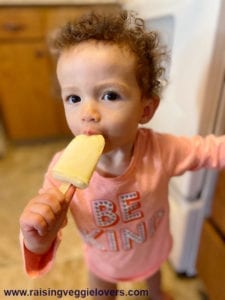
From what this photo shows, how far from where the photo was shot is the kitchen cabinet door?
4.47 ft

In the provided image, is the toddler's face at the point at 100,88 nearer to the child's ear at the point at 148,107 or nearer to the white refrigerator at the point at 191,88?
the child's ear at the point at 148,107

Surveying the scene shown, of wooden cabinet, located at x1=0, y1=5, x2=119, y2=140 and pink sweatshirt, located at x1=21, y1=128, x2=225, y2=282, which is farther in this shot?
wooden cabinet, located at x1=0, y1=5, x2=119, y2=140

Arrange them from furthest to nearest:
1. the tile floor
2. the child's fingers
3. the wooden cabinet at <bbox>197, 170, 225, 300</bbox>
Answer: the tile floor
the wooden cabinet at <bbox>197, 170, 225, 300</bbox>
the child's fingers

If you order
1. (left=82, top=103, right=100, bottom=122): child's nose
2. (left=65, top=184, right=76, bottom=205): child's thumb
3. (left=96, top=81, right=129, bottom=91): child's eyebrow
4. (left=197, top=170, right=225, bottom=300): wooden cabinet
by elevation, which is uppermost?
(left=96, top=81, right=129, bottom=91): child's eyebrow

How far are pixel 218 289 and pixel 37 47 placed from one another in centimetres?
119

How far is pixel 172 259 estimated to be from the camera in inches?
36.7

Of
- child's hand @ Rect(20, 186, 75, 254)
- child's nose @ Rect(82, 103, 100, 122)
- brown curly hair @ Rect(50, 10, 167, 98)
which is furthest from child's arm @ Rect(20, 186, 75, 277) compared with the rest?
brown curly hair @ Rect(50, 10, 167, 98)

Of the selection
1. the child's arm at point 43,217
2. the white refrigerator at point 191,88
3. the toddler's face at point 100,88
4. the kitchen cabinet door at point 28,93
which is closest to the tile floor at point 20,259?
the white refrigerator at point 191,88

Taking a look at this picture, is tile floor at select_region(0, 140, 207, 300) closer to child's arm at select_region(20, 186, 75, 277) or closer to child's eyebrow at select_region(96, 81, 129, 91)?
child's arm at select_region(20, 186, 75, 277)

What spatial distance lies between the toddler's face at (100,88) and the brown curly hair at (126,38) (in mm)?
16

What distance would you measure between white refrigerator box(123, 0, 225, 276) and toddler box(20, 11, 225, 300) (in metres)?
0.09

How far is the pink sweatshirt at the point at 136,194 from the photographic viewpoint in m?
0.54

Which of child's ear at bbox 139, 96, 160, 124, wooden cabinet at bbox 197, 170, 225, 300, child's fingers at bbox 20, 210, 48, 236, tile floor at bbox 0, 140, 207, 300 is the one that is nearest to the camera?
child's fingers at bbox 20, 210, 48, 236

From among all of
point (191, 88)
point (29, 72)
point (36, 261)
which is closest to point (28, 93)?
point (29, 72)
